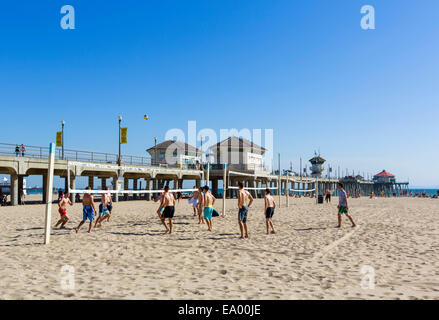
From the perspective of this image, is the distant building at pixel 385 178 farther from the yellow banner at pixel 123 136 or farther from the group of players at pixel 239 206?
the group of players at pixel 239 206

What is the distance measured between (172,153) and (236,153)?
9.01m

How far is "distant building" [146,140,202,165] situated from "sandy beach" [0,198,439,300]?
36.6 m

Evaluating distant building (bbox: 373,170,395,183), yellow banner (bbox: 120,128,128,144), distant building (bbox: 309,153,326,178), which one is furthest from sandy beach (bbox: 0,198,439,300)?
distant building (bbox: 373,170,395,183)

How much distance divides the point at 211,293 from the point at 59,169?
23.1 meters

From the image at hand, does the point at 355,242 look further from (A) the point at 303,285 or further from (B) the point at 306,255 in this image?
(A) the point at 303,285

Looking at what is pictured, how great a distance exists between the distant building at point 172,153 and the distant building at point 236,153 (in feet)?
10.4

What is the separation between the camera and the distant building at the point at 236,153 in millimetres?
46575

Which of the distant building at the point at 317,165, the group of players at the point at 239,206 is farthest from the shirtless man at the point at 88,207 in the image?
the distant building at the point at 317,165

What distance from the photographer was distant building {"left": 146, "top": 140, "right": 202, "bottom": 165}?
153ft

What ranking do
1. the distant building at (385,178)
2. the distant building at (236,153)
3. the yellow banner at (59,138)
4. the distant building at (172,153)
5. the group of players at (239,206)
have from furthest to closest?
the distant building at (385,178)
the distant building at (172,153)
the distant building at (236,153)
the yellow banner at (59,138)
the group of players at (239,206)

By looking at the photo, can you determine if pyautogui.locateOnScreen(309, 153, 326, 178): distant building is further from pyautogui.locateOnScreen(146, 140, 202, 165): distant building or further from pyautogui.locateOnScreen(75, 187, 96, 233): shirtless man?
pyautogui.locateOnScreen(75, 187, 96, 233): shirtless man

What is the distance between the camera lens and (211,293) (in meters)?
4.48

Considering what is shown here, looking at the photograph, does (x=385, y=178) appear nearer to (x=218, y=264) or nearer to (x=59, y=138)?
(x=59, y=138)
